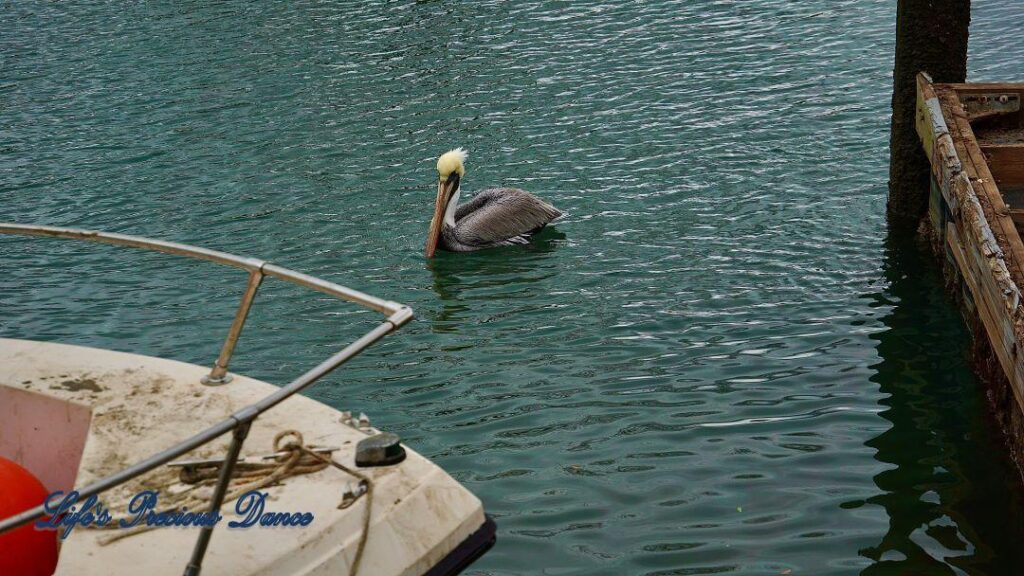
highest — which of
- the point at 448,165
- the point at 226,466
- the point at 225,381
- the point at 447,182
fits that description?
the point at 226,466

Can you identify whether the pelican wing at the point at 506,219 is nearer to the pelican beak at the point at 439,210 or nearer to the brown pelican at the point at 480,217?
the brown pelican at the point at 480,217

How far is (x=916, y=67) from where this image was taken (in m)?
10.1

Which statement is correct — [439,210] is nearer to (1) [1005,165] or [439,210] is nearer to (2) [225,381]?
(1) [1005,165]

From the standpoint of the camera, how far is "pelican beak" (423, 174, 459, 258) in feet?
39.6

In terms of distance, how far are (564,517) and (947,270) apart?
4.11 metres

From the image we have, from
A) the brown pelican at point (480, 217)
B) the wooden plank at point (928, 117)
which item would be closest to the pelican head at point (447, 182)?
the brown pelican at point (480, 217)

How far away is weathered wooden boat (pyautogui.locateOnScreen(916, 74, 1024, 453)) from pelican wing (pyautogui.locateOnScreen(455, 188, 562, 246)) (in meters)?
3.59

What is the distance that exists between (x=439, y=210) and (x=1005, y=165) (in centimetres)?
537

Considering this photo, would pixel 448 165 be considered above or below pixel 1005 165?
below

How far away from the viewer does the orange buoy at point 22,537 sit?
4.53m

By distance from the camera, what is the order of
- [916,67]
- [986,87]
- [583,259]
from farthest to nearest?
[583,259] → [916,67] → [986,87]

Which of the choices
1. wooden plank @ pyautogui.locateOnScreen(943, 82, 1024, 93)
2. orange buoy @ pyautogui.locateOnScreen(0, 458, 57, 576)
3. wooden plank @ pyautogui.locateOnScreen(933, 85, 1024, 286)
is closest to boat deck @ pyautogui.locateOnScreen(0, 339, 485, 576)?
orange buoy @ pyautogui.locateOnScreen(0, 458, 57, 576)

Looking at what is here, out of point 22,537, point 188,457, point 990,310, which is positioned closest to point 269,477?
point 188,457

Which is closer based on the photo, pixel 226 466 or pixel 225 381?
pixel 226 466
